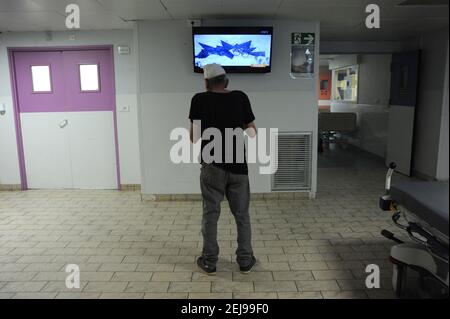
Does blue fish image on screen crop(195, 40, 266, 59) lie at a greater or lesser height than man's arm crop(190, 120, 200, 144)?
greater

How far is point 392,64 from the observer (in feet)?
21.5

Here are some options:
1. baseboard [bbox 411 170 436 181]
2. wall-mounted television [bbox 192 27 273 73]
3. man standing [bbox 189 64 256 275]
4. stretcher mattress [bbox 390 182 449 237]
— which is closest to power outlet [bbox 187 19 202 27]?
wall-mounted television [bbox 192 27 273 73]

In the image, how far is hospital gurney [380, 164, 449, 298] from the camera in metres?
2.14

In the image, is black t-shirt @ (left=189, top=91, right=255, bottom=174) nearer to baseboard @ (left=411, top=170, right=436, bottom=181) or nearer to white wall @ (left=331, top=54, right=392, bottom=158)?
baseboard @ (left=411, top=170, right=436, bottom=181)

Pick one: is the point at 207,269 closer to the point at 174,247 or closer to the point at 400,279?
the point at 174,247

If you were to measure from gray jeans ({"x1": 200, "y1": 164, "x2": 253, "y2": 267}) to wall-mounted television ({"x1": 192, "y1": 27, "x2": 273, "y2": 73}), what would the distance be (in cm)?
199

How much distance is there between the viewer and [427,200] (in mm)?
2254

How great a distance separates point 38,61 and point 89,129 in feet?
3.95

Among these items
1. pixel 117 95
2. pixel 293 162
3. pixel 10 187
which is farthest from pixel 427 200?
pixel 10 187

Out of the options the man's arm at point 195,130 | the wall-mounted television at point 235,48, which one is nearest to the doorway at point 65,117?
the wall-mounted television at point 235,48

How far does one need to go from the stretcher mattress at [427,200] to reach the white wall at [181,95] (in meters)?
2.25

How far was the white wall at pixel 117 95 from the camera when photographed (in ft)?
16.9

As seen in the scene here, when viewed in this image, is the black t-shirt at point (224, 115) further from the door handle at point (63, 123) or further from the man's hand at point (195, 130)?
the door handle at point (63, 123)
